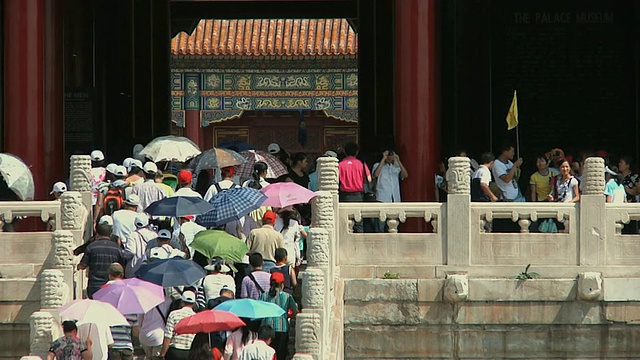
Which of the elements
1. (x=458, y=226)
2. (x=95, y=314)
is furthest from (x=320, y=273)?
(x=458, y=226)

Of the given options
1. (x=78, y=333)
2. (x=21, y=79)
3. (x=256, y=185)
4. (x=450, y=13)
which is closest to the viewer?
(x=78, y=333)

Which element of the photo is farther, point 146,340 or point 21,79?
point 21,79

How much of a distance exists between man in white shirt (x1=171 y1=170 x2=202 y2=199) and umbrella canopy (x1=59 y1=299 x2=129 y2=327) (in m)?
2.63

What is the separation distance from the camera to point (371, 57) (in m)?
25.9

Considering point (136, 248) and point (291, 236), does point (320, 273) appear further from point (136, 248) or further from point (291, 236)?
point (136, 248)

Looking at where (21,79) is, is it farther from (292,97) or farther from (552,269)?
(292,97)

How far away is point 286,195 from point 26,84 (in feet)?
18.4

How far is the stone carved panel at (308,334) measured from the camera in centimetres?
1563

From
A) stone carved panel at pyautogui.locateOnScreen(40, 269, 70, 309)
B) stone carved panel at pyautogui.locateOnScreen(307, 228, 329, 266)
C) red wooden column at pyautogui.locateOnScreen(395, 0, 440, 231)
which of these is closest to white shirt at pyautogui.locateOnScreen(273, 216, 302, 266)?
stone carved panel at pyautogui.locateOnScreen(307, 228, 329, 266)

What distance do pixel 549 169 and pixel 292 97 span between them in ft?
53.5

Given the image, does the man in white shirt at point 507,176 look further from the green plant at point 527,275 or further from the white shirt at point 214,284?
the white shirt at point 214,284

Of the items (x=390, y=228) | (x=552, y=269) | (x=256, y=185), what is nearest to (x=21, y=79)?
(x=256, y=185)

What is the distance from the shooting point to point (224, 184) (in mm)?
18359

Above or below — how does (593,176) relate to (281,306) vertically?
above
